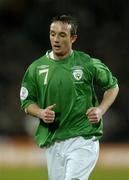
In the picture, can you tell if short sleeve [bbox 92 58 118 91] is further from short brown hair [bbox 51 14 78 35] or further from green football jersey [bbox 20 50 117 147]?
short brown hair [bbox 51 14 78 35]

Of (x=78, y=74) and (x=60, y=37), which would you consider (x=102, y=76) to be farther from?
(x=60, y=37)

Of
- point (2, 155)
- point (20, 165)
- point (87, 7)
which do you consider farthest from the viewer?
point (87, 7)

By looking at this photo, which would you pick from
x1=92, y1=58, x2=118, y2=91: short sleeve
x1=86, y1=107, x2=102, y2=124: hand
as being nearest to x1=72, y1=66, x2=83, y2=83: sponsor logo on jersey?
x1=92, y1=58, x2=118, y2=91: short sleeve

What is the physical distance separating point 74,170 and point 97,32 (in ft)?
54.3

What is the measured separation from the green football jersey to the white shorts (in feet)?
0.24

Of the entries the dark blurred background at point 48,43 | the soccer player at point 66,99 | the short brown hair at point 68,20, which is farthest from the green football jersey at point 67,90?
the dark blurred background at point 48,43

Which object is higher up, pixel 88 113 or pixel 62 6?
pixel 88 113

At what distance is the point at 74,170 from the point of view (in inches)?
→ 336

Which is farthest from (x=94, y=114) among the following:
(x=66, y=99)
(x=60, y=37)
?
(x=60, y=37)

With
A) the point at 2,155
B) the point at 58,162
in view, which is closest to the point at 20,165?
the point at 2,155

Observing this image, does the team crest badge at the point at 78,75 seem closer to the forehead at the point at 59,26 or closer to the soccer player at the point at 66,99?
the soccer player at the point at 66,99

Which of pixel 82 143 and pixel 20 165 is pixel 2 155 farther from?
pixel 82 143

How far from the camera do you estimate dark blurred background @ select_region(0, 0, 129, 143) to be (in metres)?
23.2

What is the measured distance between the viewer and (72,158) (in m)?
8.61
